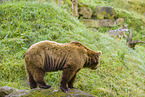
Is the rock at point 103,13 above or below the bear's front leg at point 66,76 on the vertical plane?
above

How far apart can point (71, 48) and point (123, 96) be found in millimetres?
2970

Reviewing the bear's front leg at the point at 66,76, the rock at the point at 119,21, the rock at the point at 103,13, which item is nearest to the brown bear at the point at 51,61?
the bear's front leg at the point at 66,76

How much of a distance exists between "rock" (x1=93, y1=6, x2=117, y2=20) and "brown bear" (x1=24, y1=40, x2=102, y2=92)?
11.2 meters

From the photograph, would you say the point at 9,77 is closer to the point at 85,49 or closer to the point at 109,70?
the point at 85,49

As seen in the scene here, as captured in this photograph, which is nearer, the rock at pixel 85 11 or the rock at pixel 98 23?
the rock at pixel 85 11

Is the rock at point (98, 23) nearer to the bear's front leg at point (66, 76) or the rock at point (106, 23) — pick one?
the rock at point (106, 23)

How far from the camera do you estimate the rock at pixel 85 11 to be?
13.4 metres

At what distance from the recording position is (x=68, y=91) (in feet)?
11.8

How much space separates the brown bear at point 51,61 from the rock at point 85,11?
9.99 meters

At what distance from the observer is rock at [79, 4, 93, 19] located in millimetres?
13350

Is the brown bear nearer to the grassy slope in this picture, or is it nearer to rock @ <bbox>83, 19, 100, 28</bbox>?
the grassy slope

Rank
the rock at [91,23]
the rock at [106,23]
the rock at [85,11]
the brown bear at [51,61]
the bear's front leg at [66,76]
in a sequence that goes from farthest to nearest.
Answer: the rock at [106,23] → the rock at [91,23] → the rock at [85,11] → the bear's front leg at [66,76] → the brown bear at [51,61]

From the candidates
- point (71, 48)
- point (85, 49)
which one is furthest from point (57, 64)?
point (85, 49)

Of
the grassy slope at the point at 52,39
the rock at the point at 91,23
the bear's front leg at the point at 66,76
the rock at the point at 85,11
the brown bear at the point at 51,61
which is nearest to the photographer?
the brown bear at the point at 51,61
